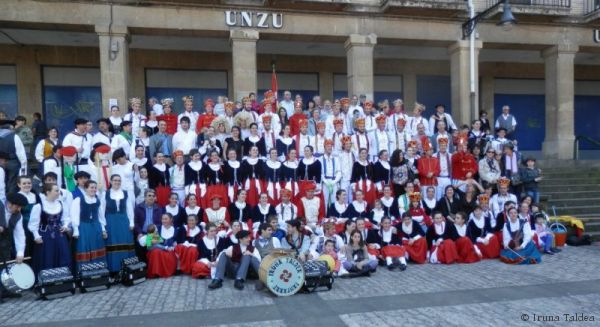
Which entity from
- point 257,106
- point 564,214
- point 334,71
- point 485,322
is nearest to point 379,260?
point 485,322

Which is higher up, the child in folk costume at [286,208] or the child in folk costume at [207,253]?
the child in folk costume at [286,208]

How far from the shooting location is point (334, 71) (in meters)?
17.2

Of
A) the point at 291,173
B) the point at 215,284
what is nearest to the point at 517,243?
the point at 291,173

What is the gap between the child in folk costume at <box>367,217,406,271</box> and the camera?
27.2 ft

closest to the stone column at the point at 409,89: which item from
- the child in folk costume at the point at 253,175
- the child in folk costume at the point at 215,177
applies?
the child in folk costume at the point at 253,175

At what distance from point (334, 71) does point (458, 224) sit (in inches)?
375

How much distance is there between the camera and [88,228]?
7.42 meters

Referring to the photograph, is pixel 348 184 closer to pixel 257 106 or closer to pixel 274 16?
pixel 257 106

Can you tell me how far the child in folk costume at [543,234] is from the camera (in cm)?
923

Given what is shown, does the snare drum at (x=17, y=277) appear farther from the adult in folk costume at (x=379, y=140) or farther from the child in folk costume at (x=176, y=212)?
the adult in folk costume at (x=379, y=140)

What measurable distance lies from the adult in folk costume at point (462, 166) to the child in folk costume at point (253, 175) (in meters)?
4.30

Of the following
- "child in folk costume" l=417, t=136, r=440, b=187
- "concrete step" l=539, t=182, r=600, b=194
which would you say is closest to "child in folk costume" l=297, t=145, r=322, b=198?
"child in folk costume" l=417, t=136, r=440, b=187

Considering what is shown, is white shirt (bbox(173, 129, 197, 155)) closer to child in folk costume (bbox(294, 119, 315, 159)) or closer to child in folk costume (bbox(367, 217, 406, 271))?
child in folk costume (bbox(294, 119, 315, 159))

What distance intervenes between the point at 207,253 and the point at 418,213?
4.15m
